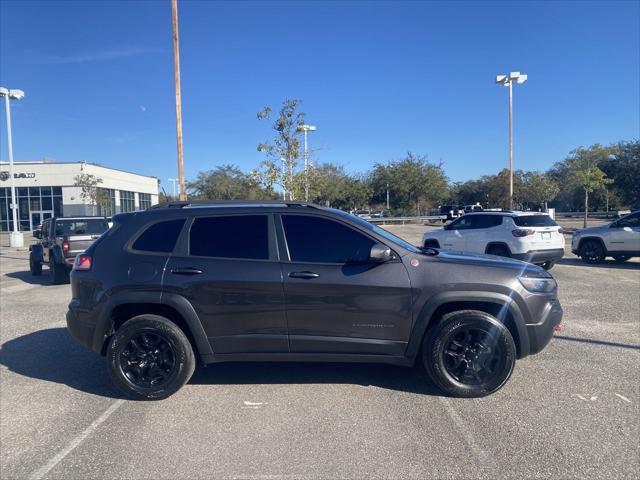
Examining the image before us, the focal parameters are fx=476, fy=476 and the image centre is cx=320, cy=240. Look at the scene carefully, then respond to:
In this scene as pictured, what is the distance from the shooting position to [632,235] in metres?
13.2

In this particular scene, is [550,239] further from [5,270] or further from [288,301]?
[5,270]

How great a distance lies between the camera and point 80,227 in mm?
12508

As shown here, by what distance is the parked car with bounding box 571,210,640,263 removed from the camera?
1324cm

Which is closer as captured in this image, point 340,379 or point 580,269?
point 340,379

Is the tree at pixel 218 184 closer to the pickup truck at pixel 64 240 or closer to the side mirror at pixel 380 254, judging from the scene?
the pickup truck at pixel 64 240

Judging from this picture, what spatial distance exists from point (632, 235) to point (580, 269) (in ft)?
5.92

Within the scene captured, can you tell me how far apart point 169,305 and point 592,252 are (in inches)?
536

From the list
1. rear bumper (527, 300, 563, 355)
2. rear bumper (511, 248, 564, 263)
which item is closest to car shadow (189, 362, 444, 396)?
rear bumper (527, 300, 563, 355)

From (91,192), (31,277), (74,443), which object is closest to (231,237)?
(74,443)

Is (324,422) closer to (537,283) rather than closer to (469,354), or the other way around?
(469,354)

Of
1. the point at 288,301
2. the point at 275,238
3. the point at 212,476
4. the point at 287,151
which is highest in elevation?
the point at 287,151

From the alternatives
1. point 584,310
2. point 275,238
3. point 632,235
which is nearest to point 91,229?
point 275,238

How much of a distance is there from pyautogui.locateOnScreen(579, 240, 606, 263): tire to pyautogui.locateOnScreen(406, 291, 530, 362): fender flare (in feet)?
37.6

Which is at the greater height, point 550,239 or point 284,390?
point 550,239
